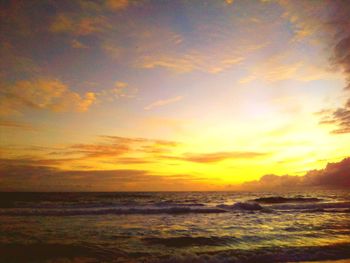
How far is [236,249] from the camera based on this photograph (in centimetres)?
1106

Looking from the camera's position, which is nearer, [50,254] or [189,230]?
[50,254]

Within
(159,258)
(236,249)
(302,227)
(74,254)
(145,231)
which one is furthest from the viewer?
(302,227)

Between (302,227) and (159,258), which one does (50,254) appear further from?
(302,227)

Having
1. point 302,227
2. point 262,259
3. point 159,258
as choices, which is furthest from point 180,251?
point 302,227

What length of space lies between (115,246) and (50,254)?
2431 mm

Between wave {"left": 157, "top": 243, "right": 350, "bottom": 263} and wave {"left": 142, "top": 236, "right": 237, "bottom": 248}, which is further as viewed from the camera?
wave {"left": 142, "top": 236, "right": 237, "bottom": 248}

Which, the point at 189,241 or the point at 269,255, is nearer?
the point at 269,255

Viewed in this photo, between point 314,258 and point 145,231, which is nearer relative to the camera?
point 314,258

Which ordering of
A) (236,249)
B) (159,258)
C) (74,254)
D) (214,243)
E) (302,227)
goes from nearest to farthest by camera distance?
1. (159,258)
2. (74,254)
3. (236,249)
4. (214,243)
5. (302,227)

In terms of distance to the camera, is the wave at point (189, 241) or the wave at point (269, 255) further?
the wave at point (189, 241)

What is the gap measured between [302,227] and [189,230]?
692cm

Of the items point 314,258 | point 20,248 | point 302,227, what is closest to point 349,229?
point 302,227

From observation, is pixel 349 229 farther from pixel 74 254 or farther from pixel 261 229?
pixel 74 254

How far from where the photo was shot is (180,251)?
35.0ft
